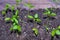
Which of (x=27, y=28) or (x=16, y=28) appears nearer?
(x=16, y=28)

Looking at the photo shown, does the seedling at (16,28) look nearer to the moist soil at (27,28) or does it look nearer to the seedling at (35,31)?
the moist soil at (27,28)

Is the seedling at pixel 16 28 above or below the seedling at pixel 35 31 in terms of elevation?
above

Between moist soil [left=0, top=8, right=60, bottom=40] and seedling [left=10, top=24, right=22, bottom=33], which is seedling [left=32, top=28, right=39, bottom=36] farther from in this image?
seedling [left=10, top=24, right=22, bottom=33]

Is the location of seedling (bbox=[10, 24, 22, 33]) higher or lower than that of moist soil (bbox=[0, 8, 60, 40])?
higher

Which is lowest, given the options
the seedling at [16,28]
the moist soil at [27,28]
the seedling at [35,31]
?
the moist soil at [27,28]

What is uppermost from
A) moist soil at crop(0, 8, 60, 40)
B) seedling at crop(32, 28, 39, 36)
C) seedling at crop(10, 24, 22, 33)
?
seedling at crop(10, 24, 22, 33)

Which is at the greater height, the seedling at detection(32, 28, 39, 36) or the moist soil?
the seedling at detection(32, 28, 39, 36)

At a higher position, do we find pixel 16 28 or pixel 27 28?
pixel 16 28

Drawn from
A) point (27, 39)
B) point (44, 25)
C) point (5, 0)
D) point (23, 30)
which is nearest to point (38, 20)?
point (44, 25)

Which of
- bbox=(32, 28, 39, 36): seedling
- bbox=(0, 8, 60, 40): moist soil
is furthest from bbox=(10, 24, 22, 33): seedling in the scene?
bbox=(32, 28, 39, 36): seedling

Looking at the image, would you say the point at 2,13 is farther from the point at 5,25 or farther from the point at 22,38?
the point at 22,38

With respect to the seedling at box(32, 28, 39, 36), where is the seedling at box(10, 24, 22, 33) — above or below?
above

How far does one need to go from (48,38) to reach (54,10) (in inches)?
45.6

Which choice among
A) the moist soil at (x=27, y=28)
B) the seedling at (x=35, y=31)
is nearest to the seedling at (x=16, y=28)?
the moist soil at (x=27, y=28)
